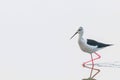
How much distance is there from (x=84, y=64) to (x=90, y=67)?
142 millimetres

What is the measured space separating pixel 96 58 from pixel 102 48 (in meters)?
0.26

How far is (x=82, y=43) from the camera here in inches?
1484

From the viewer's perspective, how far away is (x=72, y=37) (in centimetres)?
3794

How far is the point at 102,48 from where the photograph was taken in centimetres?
3791

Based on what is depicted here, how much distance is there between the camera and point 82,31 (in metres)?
37.7

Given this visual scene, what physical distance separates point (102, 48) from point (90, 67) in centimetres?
47

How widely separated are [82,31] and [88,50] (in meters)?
0.41

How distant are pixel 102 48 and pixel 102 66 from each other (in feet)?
1.24

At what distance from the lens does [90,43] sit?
37.8 meters

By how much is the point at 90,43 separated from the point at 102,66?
55 cm

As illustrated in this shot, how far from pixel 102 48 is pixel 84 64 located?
0.50 meters

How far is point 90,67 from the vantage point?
3784 centimetres

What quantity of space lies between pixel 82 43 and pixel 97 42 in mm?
351

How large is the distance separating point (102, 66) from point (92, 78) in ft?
1.08
